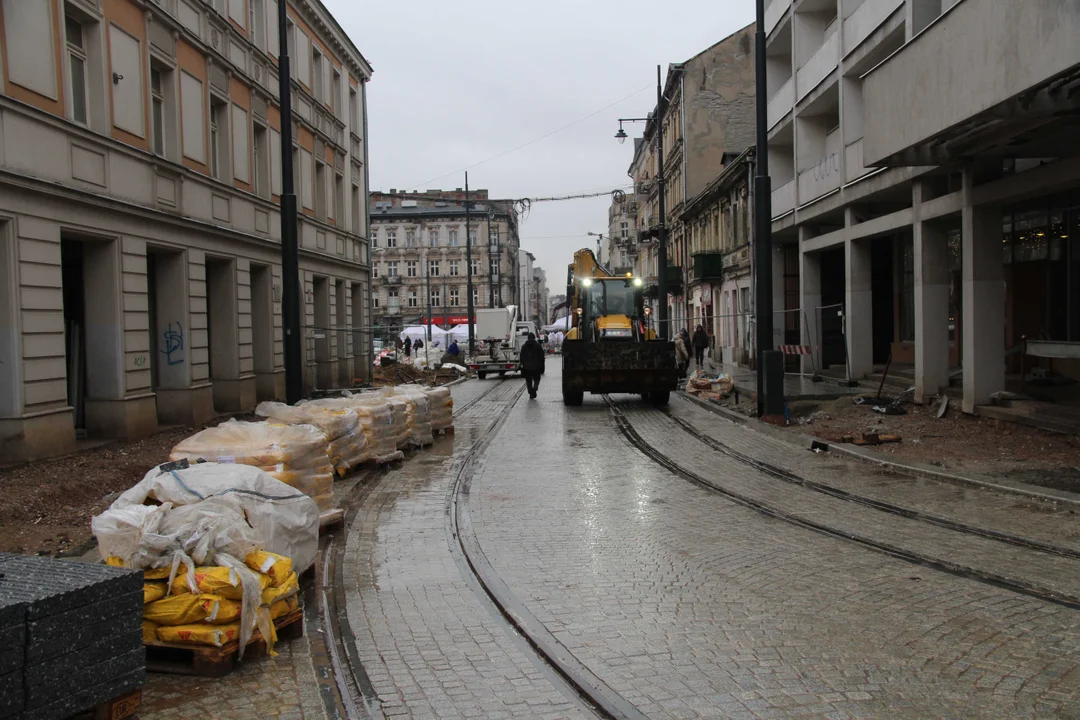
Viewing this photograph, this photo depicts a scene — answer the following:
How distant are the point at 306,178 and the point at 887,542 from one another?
22.4 m

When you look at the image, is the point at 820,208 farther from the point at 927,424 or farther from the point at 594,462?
the point at 594,462

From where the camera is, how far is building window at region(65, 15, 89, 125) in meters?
14.1

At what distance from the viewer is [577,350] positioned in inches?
837

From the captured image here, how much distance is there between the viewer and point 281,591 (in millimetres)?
5141

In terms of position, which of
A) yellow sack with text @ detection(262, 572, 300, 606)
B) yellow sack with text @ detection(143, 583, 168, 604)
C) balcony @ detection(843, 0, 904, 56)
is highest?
balcony @ detection(843, 0, 904, 56)

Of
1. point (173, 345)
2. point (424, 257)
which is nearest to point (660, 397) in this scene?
point (173, 345)

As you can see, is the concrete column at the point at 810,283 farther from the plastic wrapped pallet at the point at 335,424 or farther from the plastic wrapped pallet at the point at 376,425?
the plastic wrapped pallet at the point at 335,424

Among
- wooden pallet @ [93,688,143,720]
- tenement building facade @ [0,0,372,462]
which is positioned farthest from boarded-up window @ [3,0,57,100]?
wooden pallet @ [93,688,143,720]

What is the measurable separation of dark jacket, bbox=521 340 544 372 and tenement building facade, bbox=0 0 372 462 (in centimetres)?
624

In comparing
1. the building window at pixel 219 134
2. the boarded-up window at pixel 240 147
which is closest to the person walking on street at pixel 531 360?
the boarded-up window at pixel 240 147

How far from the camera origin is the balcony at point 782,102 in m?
25.9

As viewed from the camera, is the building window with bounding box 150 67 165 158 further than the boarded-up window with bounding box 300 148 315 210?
No

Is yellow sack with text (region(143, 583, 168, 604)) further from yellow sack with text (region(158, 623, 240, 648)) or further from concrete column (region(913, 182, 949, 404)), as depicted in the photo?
concrete column (region(913, 182, 949, 404))

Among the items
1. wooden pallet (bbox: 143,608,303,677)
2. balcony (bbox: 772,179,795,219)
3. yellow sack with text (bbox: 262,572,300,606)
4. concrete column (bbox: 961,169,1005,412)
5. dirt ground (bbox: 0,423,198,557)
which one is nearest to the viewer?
wooden pallet (bbox: 143,608,303,677)
